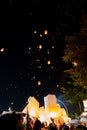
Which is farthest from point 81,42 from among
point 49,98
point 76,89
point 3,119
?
point 76,89

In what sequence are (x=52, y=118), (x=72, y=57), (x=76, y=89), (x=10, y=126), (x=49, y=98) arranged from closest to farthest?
1. (x=10, y=126)
2. (x=52, y=118)
3. (x=49, y=98)
4. (x=72, y=57)
5. (x=76, y=89)

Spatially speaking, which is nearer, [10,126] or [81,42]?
[10,126]

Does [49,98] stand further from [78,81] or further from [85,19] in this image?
[85,19]

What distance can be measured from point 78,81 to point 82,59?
75.0 inches

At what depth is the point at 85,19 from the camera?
16.3m

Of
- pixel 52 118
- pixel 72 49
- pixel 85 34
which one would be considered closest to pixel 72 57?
pixel 72 49

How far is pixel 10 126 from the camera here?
4840 millimetres

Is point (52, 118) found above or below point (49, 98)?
below

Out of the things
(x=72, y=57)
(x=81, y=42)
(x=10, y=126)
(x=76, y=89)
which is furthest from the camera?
(x=76, y=89)

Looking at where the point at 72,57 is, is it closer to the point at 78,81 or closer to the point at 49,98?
the point at 78,81

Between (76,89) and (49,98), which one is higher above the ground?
(76,89)

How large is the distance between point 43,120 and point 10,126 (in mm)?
11352

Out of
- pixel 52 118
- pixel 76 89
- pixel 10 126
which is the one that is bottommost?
pixel 10 126

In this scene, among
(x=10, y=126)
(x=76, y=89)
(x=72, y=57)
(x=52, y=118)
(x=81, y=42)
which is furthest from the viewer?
(x=76, y=89)
